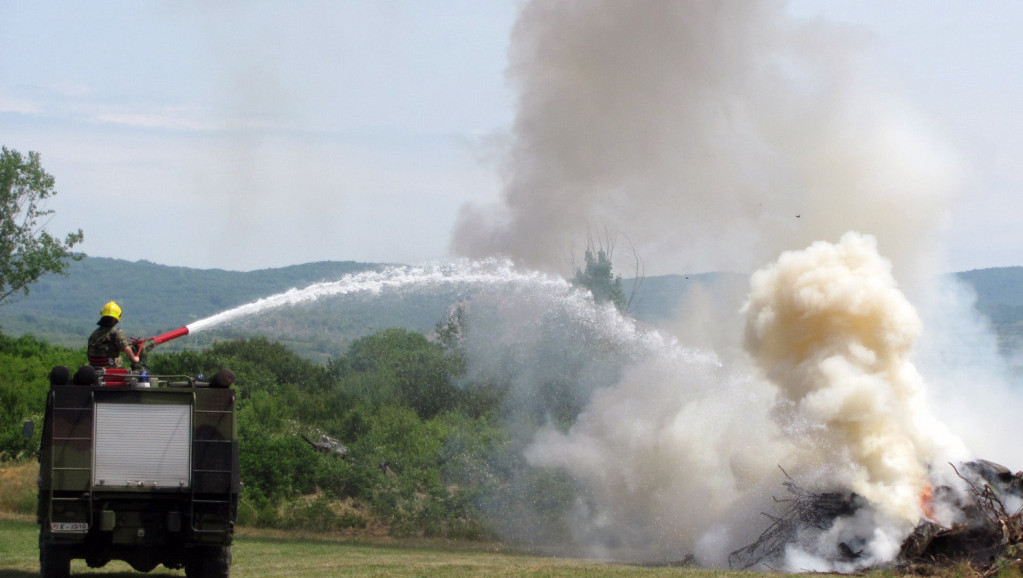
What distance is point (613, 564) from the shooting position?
25.6m

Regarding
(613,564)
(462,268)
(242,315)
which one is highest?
(462,268)

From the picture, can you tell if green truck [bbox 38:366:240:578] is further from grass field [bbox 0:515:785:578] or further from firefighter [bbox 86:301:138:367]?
grass field [bbox 0:515:785:578]

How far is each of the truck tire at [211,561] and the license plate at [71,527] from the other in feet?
6.17

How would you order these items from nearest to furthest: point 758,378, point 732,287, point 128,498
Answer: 1. point 128,498
2. point 758,378
3. point 732,287

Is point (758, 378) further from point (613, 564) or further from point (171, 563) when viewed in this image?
point (171, 563)

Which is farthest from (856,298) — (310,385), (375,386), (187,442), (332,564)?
(310,385)

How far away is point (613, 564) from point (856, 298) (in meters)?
8.27

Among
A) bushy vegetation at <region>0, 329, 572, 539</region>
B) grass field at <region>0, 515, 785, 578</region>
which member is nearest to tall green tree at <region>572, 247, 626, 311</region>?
bushy vegetation at <region>0, 329, 572, 539</region>

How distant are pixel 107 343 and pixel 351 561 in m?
8.38

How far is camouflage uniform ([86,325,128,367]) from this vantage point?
1878 cm

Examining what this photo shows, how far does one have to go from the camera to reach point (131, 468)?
1739 cm

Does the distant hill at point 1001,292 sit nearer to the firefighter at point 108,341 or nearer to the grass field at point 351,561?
the grass field at point 351,561

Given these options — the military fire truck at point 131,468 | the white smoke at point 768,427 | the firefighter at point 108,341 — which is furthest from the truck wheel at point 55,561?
the white smoke at point 768,427

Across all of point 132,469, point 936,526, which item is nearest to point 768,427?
point 936,526
